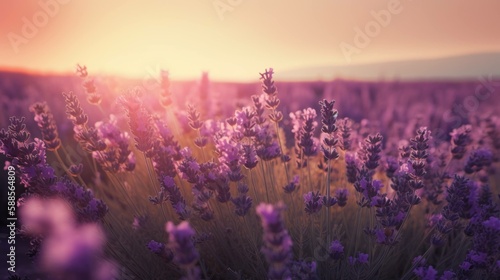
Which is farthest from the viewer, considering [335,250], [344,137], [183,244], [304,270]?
[344,137]

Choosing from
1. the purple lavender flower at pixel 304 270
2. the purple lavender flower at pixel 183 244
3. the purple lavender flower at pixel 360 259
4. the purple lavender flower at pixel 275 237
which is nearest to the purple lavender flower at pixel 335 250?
the purple lavender flower at pixel 360 259

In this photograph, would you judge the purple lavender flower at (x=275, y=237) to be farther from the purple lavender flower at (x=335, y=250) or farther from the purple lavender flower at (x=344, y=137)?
the purple lavender flower at (x=344, y=137)

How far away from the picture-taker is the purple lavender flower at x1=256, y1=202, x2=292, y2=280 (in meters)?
1.26

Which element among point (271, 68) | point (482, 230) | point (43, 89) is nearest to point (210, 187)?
point (271, 68)

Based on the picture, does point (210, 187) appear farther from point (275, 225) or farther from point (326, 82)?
point (326, 82)

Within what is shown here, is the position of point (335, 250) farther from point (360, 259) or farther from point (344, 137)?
point (344, 137)

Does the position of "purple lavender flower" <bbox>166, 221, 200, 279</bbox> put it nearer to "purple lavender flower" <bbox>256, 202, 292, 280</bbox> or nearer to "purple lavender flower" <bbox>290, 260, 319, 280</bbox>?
"purple lavender flower" <bbox>256, 202, 292, 280</bbox>

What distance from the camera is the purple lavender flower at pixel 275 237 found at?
1258 mm

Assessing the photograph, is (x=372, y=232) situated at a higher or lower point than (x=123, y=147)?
lower

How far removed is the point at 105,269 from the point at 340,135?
2176 mm

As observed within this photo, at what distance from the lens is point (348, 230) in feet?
10.8

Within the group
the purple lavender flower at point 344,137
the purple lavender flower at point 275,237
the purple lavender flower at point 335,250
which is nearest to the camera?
the purple lavender flower at point 275,237

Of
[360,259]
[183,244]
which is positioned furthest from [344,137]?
[183,244]

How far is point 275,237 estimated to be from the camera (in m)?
1.33
